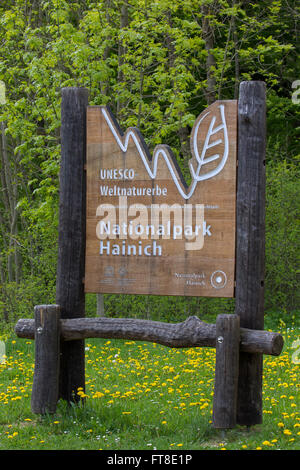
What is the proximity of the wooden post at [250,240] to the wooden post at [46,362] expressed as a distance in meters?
1.59

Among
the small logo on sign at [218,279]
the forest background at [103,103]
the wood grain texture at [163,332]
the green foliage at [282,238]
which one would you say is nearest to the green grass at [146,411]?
the wood grain texture at [163,332]

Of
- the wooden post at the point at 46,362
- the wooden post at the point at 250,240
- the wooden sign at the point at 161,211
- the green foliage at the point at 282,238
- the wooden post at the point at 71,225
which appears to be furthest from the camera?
the green foliage at the point at 282,238

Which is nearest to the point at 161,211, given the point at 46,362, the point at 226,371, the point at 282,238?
the point at 226,371

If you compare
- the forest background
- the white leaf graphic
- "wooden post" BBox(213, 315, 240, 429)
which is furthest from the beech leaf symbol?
the forest background

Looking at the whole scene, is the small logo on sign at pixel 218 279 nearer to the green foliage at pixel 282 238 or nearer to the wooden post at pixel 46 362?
the wooden post at pixel 46 362

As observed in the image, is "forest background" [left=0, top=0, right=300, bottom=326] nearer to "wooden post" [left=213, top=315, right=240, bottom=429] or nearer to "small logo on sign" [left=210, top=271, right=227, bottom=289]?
"small logo on sign" [left=210, top=271, right=227, bottom=289]

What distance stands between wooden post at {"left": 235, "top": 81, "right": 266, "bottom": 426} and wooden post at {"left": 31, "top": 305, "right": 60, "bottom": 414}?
1.59m

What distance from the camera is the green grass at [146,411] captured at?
5.39 m

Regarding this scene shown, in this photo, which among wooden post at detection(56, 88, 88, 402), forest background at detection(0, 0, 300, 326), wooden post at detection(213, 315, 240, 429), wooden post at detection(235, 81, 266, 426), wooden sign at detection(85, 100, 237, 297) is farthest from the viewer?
forest background at detection(0, 0, 300, 326)

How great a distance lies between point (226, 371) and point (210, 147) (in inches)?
72.2

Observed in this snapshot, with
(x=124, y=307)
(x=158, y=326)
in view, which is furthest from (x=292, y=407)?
(x=124, y=307)

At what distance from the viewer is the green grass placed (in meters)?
5.39

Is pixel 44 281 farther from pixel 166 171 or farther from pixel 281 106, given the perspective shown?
pixel 281 106

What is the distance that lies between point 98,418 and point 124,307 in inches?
229
